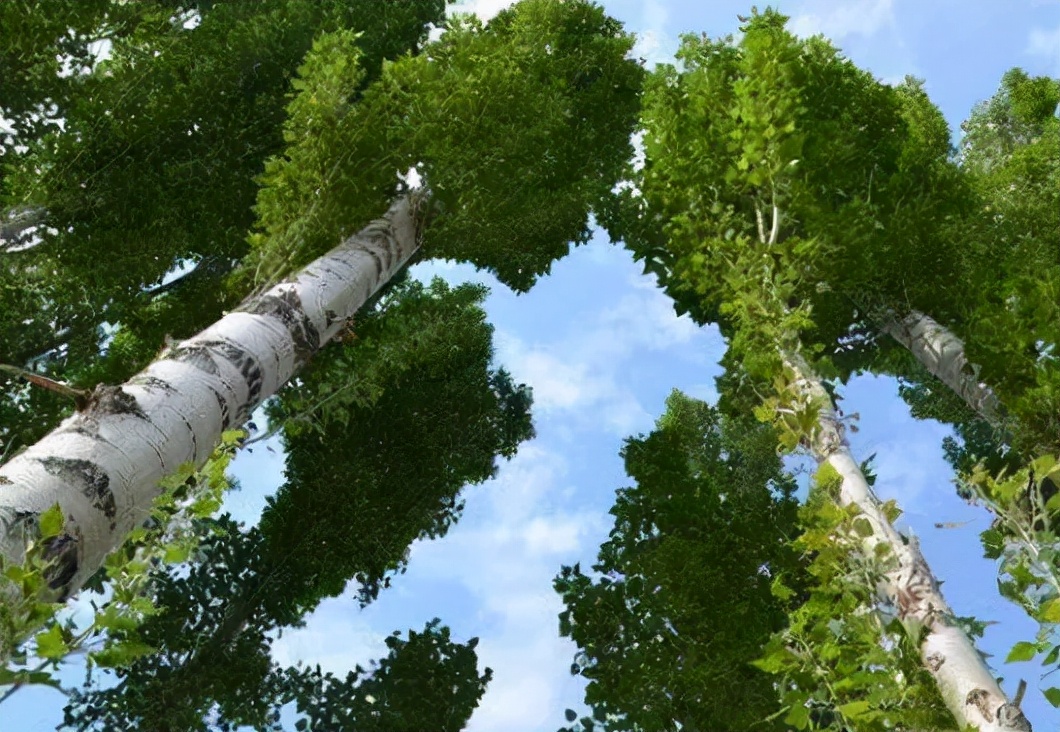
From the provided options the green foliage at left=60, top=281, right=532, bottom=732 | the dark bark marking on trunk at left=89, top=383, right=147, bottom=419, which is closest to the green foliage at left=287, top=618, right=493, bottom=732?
the green foliage at left=60, top=281, right=532, bottom=732

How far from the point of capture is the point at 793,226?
20.2 feet

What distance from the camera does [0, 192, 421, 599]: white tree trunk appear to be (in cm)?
255

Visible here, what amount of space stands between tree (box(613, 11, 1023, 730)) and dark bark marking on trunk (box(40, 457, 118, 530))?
8.74ft

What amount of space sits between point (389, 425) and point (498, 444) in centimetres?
196

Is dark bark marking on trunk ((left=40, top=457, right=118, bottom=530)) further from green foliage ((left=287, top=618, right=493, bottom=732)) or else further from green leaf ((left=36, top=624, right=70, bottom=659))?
green foliage ((left=287, top=618, right=493, bottom=732))

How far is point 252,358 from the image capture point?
397 centimetres

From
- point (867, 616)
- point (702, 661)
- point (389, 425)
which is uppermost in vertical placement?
point (389, 425)

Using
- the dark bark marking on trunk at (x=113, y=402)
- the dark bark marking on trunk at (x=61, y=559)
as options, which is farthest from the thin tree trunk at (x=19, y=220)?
the dark bark marking on trunk at (x=61, y=559)

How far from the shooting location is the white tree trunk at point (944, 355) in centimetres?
698

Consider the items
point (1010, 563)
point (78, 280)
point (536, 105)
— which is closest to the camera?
point (1010, 563)

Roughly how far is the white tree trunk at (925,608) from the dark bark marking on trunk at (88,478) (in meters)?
3.03

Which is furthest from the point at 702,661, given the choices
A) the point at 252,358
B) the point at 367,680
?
the point at 252,358

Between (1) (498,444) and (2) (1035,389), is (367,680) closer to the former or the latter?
(1) (498,444)

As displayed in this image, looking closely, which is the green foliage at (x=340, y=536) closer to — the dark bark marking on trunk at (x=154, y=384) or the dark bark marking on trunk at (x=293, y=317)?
the dark bark marking on trunk at (x=293, y=317)
